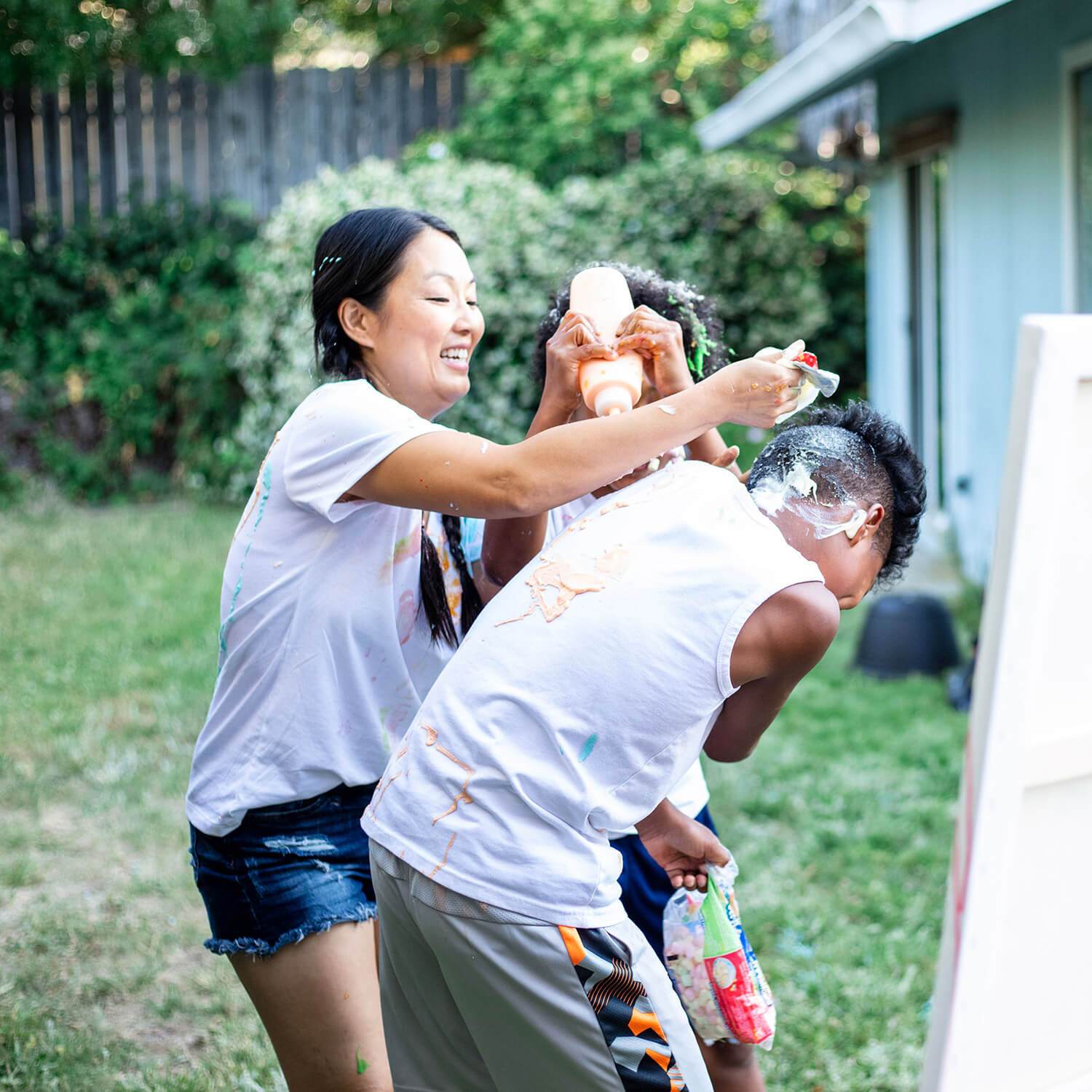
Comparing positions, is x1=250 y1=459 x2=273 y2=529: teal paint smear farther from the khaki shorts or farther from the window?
the window

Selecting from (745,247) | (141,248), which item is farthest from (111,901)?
(141,248)

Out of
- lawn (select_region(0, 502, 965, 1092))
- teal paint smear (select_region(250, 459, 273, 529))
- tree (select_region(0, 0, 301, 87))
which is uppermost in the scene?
tree (select_region(0, 0, 301, 87))

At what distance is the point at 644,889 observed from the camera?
87.0 inches

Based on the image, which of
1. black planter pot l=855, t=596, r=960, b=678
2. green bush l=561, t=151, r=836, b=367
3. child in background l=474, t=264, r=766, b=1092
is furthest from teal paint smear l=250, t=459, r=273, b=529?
green bush l=561, t=151, r=836, b=367

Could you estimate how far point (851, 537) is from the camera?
1.81 metres

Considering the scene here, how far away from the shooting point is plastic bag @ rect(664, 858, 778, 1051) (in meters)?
2.05

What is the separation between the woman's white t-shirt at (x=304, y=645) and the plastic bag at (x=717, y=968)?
571mm

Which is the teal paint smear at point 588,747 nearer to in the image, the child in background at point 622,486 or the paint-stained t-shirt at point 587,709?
the paint-stained t-shirt at point 587,709

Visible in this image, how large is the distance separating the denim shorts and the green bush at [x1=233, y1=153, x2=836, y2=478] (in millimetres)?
6925

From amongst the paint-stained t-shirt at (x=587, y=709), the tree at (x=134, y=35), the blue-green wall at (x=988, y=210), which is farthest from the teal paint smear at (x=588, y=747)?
the tree at (x=134, y=35)

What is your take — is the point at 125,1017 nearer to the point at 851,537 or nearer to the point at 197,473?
the point at 851,537

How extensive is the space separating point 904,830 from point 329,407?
3153mm

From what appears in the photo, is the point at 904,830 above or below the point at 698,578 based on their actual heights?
below

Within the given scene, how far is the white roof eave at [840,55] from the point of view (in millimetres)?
5902
